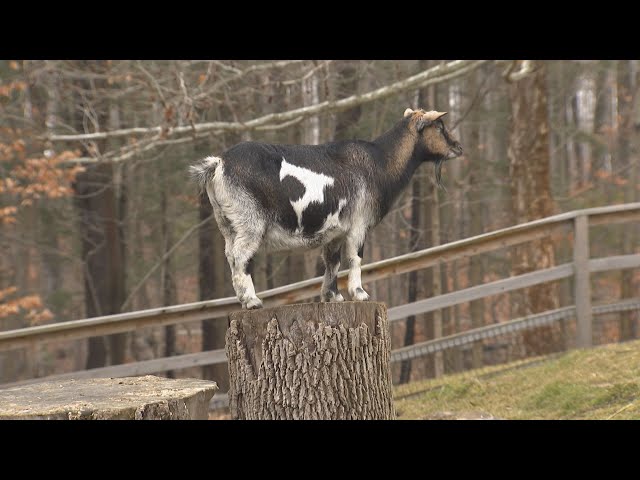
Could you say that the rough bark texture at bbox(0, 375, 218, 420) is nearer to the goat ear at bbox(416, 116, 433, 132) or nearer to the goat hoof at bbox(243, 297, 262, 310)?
the goat hoof at bbox(243, 297, 262, 310)

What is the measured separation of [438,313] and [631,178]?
8.84 meters

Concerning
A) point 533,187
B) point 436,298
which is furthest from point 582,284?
point 533,187

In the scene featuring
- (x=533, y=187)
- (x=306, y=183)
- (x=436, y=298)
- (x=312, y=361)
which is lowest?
(x=312, y=361)

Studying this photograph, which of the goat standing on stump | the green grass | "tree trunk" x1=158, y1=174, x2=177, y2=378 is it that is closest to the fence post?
the green grass

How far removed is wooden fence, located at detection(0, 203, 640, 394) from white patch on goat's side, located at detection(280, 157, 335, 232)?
94.4 inches

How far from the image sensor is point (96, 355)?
44.1 ft

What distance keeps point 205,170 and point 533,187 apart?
5933 mm

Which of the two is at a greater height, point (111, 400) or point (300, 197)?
point (300, 197)

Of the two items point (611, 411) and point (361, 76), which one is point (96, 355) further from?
point (611, 411)

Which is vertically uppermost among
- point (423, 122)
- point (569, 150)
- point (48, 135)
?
point (569, 150)

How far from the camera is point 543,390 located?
6527 millimetres

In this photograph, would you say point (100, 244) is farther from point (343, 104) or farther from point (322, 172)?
point (322, 172)

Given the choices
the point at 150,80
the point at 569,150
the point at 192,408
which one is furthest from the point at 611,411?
the point at 569,150

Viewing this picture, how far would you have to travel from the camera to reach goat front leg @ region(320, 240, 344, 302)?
5.22 metres
